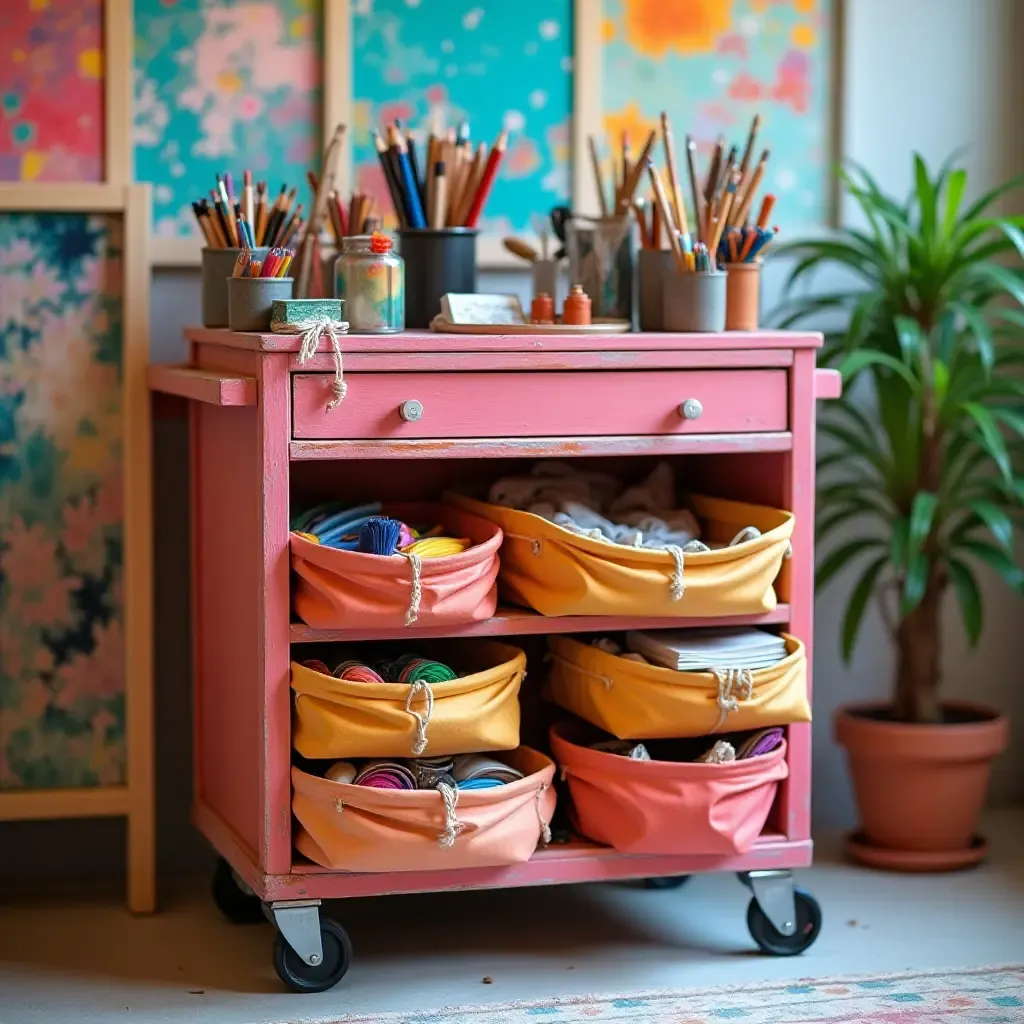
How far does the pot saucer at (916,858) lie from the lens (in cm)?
279

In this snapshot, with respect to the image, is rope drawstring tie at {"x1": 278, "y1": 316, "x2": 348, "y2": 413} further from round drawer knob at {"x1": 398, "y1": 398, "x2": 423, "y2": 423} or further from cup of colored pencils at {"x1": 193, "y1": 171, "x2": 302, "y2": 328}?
cup of colored pencils at {"x1": 193, "y1": 171, "x2": 302, "y2": 328}

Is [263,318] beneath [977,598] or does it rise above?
above

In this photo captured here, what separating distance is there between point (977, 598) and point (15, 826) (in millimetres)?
1643

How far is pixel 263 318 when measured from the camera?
2.30 metres

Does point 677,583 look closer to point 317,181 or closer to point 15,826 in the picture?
point 317,181

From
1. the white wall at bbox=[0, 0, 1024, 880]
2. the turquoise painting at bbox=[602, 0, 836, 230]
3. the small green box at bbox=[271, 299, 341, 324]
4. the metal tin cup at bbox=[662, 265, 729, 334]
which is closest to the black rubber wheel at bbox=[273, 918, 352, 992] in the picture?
the white wall at bbox=[0, 0, 1024, 880]

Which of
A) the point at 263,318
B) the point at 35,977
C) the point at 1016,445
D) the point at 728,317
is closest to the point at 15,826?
the point at 35,977

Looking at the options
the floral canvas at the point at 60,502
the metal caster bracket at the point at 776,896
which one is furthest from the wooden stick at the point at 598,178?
the metal caster bracket at the point at 776,896

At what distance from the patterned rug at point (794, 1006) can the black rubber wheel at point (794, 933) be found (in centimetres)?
11

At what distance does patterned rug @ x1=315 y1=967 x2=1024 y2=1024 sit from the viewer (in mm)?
2133

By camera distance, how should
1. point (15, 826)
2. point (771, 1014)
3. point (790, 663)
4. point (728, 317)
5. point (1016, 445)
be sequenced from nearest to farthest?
point (771, 1014) < point (790, 663) < point (728, 317) < point (15, 826) < point (1016, 445)

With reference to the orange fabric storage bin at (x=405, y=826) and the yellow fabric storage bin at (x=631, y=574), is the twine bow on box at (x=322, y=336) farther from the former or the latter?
the orange fabric storage bin at (x=405, y=826)

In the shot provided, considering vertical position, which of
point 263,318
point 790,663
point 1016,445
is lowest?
point 790,663

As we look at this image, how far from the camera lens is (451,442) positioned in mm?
2232
